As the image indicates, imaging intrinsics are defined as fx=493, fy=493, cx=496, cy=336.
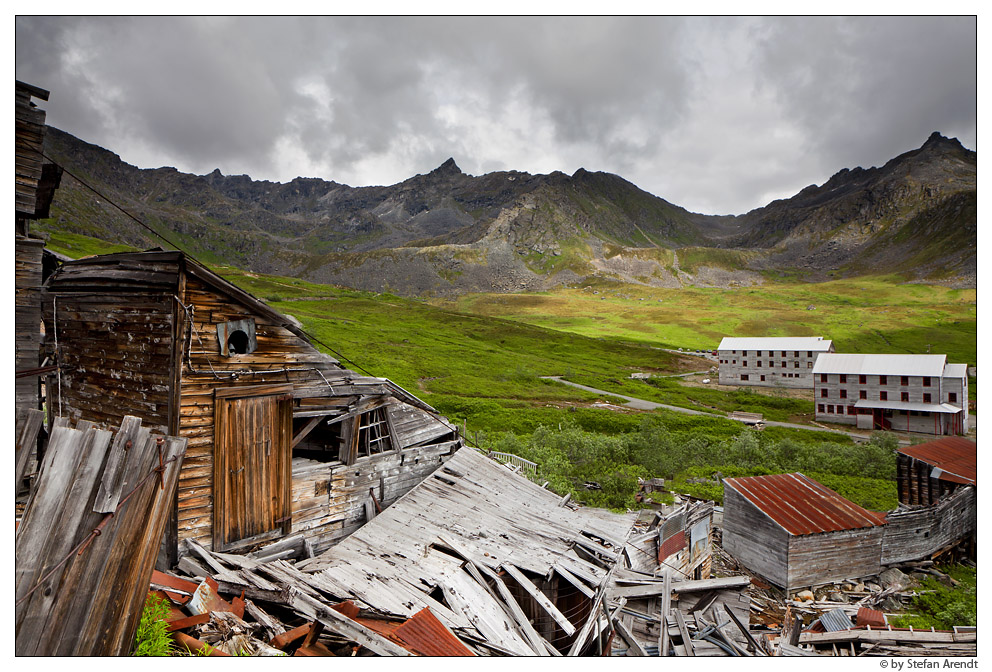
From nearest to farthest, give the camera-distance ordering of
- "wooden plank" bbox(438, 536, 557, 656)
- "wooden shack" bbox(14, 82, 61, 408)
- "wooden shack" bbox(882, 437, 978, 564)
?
"wooden plank" bbox(438, 536, 557, 656) < "wooden shack" bbox(14, 82, 61, 408) < "wooden shack" bbox(882, 437, 978, 564)

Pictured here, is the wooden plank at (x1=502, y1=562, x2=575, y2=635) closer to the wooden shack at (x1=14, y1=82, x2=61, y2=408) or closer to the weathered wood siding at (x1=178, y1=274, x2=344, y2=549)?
the weathered wood siding at (x1=178, y1=274, x2=344, y2=549)

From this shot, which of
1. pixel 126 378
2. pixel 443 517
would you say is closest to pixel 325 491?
pixel 443 517

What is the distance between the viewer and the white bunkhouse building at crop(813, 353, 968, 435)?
4512 cm

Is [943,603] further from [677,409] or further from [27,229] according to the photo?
[677,409]

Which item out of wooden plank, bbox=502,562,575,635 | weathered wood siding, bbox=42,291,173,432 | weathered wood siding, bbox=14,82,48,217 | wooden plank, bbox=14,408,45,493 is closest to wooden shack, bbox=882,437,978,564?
wooden plank, bbox=502,562,575,635

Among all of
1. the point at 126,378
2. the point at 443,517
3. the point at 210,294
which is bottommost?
the point at 443,517

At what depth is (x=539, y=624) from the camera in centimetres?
835

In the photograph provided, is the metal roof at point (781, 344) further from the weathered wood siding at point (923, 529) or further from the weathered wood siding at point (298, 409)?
the weathered wood siding at point (298, 409)

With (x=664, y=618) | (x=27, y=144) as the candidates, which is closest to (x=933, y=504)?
(x=664, y=618)

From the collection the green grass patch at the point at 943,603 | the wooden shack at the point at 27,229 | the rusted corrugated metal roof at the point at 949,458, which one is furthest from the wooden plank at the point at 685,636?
the rusted corrugated metal roof at the point at 949,458

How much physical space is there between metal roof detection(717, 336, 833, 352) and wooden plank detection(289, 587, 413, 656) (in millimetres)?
72608

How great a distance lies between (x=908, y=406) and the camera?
46250 millimetres

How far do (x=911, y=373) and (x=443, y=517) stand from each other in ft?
176
